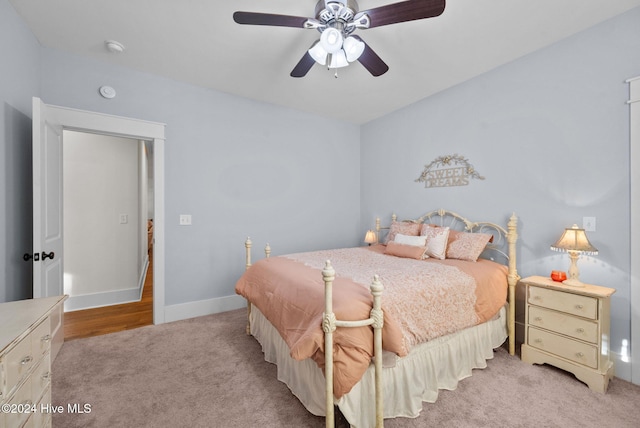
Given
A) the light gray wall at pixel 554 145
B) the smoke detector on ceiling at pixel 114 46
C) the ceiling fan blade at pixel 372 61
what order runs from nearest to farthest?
the ceiling fan blade at pixel 372 61
the light gray wall at pixel 554 145
the smoke detector on ceiling at pixel 114 46

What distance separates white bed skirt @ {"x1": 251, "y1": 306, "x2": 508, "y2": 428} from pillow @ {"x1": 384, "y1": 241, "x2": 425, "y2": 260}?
33.1 inches

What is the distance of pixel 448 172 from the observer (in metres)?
3.46

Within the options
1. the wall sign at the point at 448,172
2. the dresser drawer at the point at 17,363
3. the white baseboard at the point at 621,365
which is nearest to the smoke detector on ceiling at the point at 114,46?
the dresser drawer at the point at 17,363

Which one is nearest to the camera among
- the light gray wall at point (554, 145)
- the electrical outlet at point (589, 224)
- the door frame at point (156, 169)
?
the light gray wall at point (554, 145)

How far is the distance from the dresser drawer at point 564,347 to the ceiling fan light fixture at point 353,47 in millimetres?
2674

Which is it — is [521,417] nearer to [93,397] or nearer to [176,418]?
[176,418]

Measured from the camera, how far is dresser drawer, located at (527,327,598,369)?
203cm

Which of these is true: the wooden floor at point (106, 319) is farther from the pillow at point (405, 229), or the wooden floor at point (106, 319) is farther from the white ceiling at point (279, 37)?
the pillow at point (405, 229)

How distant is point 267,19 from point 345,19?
532mm

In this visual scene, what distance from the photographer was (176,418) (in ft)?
5.69

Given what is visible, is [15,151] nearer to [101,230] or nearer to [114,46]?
[114,46]

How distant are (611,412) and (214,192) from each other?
4.00 m

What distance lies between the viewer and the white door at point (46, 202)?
206 centimetres

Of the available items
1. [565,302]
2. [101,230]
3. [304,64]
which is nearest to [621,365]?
[565,302]
